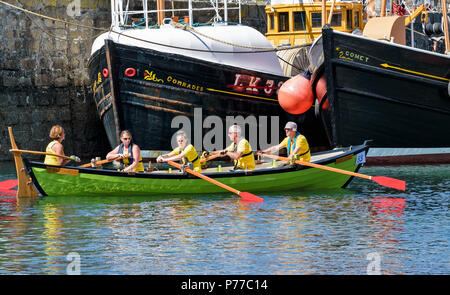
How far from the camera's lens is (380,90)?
25.9 meters

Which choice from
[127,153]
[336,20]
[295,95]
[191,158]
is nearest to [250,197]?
[191,158]

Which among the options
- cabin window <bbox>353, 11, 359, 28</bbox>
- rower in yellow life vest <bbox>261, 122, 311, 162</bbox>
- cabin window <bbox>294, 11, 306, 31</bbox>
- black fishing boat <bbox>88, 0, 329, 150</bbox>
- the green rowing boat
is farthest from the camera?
cabin window <bbox>353, 11, 359, 28</bbox>

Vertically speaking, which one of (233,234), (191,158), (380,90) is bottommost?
(233,234)

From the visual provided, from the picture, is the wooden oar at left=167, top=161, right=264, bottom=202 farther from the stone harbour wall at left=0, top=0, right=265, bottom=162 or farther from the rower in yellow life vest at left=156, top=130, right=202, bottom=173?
the stone harbour wall at left=0, top=0, right=265, bottom=162

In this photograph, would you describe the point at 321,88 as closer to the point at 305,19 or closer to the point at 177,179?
the point at 305,19

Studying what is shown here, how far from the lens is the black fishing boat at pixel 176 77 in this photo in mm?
26328

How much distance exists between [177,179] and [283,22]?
1114 cm

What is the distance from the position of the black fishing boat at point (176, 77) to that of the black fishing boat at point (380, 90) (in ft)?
5.95

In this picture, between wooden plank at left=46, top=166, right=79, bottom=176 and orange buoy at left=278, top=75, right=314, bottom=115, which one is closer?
wooden plank at left=46, top=166, right=79, bottom=176

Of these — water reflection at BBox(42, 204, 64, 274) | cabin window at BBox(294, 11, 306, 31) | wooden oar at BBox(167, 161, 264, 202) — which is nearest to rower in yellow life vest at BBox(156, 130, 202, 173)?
wooden oar at BBox(167, 161, 264, 202)

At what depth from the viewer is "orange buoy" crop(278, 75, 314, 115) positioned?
26672mm

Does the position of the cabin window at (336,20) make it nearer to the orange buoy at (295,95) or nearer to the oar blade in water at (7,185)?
the orange buoy at (295,95)

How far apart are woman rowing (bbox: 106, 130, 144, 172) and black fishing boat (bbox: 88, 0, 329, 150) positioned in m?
5.85

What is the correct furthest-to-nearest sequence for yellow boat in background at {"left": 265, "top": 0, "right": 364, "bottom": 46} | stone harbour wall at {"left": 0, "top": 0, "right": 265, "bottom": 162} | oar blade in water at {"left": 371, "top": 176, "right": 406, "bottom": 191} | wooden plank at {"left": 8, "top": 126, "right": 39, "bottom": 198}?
1. yellow boat in background at {"left": 265, "top": 0, "right": 364, "bottom": 46}
2. stone harbour wall at {"left": 0, "top": 0, "right": 265, "bottom": 162}
3. oar blade in water at {"left": 371, "top": 176, "right": 406, "bottom": 191}
4. wooden plank at {"left": 8, "top": 126, "right": 39, "bottom": 198}
